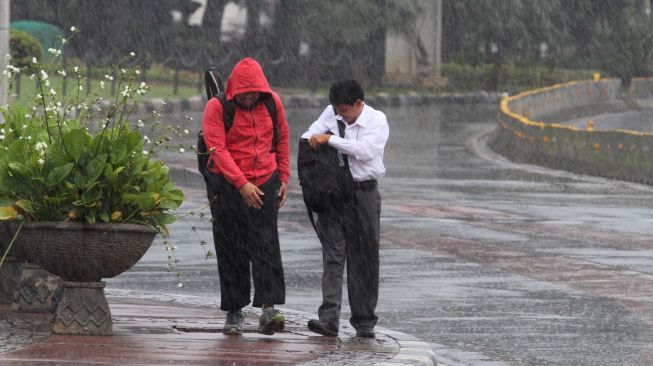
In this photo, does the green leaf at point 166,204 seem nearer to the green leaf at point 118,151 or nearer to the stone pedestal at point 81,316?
the green leaf at point 118,151

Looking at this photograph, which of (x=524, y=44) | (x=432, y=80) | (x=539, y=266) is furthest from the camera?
(x=524, y=44)

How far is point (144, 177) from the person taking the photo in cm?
1077

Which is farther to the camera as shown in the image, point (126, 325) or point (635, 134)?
A: point (635, 134)

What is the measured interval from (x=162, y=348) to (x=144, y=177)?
1175mm

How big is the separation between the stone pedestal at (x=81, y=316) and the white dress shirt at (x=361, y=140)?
1.68 m

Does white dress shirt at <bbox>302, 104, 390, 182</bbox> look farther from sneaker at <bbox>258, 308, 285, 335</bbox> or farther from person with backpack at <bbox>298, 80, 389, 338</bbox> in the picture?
sneaker at <bbox>258, 308, 285, 335</bbox>

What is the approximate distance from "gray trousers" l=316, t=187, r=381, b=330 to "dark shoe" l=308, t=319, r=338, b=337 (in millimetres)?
75

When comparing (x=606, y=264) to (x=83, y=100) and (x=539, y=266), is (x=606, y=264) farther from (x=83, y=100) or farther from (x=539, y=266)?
(x=83, y=100)

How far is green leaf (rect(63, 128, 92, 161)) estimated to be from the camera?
10.6 meters

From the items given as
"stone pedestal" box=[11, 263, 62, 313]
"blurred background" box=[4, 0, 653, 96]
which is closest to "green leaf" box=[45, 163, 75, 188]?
"stone pedestal" box=[11, 263, 62, 313]

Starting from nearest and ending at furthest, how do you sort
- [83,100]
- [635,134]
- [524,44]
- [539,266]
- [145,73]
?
[83,100] → [539,266] → [635,134] → [145,73] → [524,44]

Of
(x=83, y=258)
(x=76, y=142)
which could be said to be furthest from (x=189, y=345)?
(x=76, y=142)

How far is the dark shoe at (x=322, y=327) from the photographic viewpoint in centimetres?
1105

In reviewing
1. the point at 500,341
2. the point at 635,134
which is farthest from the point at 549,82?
the point at 500,341
